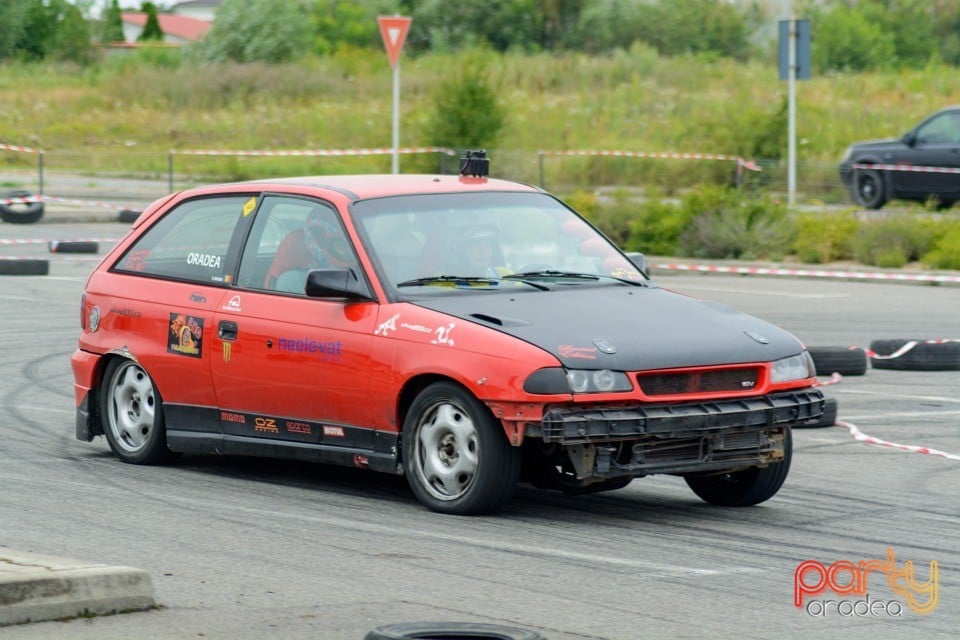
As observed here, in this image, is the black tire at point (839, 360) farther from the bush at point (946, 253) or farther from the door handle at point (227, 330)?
the bush at point (946, 253)

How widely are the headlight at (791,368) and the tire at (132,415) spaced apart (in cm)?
346

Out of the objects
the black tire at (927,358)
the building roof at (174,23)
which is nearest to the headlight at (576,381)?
the black tire at (927,358)

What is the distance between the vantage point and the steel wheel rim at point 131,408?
9719mm

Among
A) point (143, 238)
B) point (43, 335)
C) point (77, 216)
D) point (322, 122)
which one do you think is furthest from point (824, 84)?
point (143, 238)

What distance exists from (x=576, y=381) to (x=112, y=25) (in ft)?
427

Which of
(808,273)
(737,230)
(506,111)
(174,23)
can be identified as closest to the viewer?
(808,273)

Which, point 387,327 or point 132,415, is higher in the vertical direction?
point 387,327

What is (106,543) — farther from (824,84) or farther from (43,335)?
(824,84)

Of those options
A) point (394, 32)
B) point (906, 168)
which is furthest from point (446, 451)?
point (906, 168)

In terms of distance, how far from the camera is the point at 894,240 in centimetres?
2344

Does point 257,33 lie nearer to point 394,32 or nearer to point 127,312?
point 394,32

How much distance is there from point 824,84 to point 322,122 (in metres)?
15.5

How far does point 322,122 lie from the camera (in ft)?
155

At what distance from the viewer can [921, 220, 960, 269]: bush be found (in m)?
22.5
